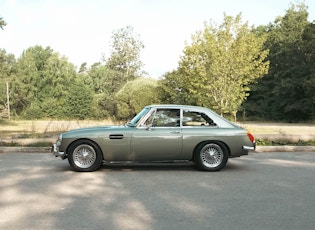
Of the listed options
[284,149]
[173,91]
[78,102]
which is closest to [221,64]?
[173,91]

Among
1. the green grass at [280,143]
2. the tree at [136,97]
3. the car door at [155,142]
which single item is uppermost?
the tree at [136,97]

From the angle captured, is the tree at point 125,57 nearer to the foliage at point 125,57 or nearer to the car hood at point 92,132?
the foliage at point 125,57

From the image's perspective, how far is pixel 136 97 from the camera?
4600 cm

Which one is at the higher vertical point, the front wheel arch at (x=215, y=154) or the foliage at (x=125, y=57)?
the foliage at (x=125, y=57)

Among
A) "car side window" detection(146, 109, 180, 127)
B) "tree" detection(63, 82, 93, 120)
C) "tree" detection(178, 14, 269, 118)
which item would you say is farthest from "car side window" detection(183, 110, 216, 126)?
"tree" detection(63, 82, 93, 120)

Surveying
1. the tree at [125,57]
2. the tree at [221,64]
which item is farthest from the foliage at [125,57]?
the tree at [221,64]

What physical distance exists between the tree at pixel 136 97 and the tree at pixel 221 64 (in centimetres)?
966

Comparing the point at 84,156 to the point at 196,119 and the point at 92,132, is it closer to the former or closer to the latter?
the point at 92,132

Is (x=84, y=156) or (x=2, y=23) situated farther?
(x=2, y=23)

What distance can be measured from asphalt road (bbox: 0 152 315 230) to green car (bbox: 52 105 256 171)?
33 cm

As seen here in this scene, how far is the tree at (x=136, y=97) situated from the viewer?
43.7 meters

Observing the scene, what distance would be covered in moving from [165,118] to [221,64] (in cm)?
2265

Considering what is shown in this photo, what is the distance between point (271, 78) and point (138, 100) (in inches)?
945

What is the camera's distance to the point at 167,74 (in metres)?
39.0
